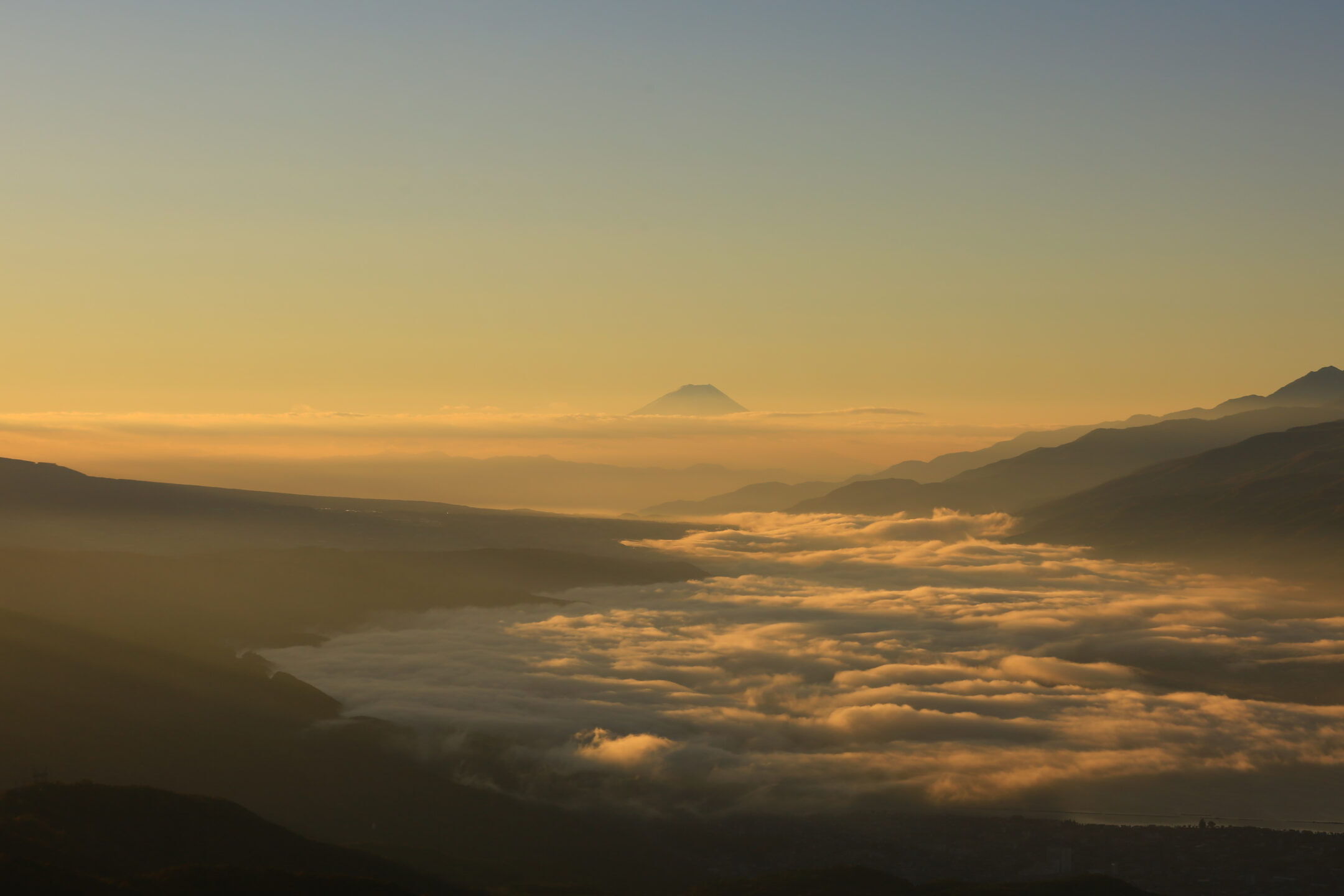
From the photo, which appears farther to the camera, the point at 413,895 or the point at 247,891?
the point at 413,895

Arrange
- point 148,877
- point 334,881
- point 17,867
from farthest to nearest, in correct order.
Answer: point 334,881 < point 148,877 < point 17,867

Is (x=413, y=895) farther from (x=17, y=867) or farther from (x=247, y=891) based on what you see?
(x=17, y=867)

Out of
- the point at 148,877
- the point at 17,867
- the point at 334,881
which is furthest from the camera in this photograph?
the point at 334,881

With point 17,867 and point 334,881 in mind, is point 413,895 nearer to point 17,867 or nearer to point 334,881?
point 334,881

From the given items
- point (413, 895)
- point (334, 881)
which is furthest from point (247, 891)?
point (413, 895)

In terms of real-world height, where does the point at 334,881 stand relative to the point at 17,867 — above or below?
below

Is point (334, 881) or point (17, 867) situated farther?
point (334, 881)

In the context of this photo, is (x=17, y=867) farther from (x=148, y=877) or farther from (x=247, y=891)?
(x=247, y=891)

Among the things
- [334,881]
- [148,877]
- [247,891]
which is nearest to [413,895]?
[334,881]
